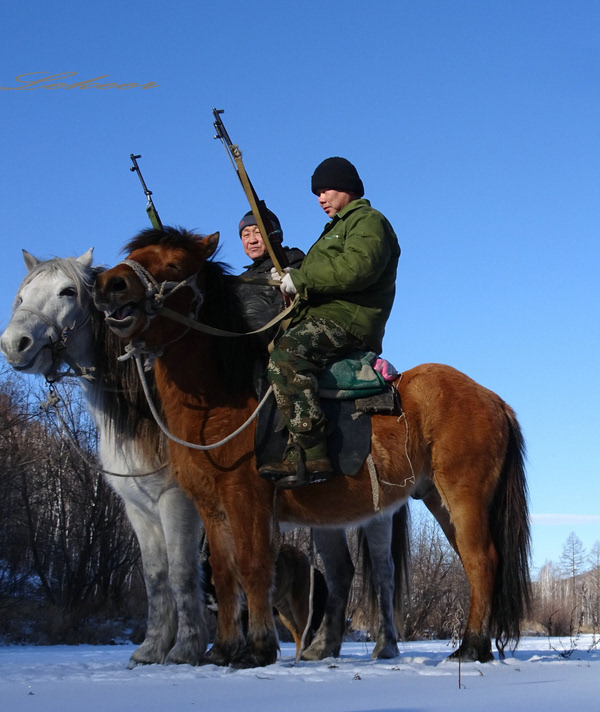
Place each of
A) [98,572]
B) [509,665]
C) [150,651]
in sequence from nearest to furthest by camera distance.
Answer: [509,665] < [150,651] < [98,572]

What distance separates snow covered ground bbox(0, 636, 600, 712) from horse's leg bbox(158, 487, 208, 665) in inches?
35.3

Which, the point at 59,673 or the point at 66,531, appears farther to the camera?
the point at 66,531

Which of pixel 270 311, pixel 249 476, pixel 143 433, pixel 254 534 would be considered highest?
pixel 270 311

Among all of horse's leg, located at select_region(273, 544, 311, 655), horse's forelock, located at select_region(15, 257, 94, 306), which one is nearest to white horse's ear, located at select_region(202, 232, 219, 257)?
horse's forelock, located at select_region(15, 257, 94, 306)

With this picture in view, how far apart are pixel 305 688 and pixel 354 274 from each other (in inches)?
106

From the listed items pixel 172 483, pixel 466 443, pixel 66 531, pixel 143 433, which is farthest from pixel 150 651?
pixel 66 531

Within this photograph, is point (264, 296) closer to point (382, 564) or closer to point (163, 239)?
point (163, 239)

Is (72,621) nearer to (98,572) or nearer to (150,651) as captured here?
(98,572)

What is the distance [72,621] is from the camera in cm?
1519

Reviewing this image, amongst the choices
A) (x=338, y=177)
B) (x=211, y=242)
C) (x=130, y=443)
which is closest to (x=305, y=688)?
(x=130, y=443)

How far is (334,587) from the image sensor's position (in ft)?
22.9

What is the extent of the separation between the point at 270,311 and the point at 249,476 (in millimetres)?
1475

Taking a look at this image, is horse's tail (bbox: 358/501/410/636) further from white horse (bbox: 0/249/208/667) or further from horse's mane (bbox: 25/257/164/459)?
horse's mane (bbox: 25/257/164/459)

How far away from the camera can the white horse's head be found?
18.6ft
